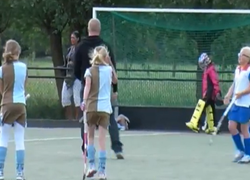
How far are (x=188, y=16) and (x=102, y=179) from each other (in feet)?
28.9

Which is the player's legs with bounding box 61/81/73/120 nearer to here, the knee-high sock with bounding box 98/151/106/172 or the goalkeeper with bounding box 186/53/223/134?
the goalkeeper with bounding box 186/53/223/134

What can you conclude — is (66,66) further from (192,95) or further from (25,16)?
(25,16)

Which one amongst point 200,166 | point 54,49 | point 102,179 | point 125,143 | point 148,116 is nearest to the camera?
point 102,179

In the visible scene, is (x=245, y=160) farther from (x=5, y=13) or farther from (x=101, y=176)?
(x=5, y=13)

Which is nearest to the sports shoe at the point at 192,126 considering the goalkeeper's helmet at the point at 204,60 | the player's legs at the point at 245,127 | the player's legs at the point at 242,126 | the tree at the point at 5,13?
the goalkeeper's helmet at the point at 204,60

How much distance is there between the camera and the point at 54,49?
26.2 m

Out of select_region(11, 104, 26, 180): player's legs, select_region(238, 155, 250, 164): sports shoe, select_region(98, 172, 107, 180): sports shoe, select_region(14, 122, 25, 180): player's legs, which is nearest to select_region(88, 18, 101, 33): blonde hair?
select_region(11, 104, 26, 180): player's legs

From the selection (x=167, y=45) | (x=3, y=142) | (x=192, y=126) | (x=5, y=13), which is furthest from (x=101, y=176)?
(x=5, y=13)

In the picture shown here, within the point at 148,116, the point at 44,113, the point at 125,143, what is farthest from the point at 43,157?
the point at 44,113

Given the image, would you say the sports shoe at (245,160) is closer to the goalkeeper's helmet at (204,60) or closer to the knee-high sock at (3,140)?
the knee-high sock at (3,140)

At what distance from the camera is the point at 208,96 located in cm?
1755

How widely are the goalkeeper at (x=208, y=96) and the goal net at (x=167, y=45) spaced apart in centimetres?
89

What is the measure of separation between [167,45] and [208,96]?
1.96 meters

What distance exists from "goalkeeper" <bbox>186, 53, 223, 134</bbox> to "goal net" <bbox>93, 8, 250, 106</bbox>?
89cm
